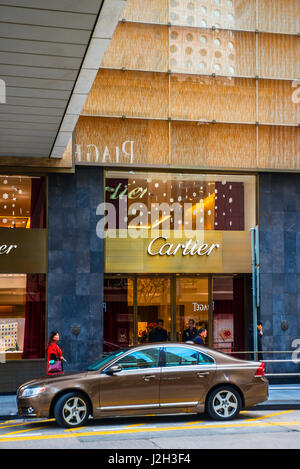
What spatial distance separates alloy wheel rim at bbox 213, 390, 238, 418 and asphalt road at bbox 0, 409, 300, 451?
203 millimetres

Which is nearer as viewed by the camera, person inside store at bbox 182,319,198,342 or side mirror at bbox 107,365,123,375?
side mirror at bbox 107,365,123,375

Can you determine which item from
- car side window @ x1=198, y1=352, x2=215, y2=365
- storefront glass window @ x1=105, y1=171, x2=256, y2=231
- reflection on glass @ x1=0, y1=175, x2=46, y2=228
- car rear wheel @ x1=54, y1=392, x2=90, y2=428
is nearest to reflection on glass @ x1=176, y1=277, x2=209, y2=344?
storefront glass window @ x1=105, y1=171, x2=256, y2=231

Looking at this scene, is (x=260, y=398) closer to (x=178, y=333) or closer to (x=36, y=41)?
(x=178, y=333)

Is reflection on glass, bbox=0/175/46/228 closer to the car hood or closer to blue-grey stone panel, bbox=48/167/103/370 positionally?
blue-grey stone panel, bbox=48/167/103/370

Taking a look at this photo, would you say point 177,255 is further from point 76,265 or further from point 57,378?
point 57,378

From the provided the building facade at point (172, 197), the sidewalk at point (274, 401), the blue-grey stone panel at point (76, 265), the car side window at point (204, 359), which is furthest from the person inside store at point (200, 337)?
the blue-grey stone panel at point (76, 265)

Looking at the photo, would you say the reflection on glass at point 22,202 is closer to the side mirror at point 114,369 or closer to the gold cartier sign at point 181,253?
the gold cartier sign at point 181,253

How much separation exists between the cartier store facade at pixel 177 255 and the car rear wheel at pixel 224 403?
568 cm

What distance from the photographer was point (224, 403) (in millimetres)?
12930

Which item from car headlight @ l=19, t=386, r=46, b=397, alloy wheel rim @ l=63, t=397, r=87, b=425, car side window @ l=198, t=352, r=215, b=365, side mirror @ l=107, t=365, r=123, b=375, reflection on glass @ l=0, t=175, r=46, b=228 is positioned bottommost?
alloy wheel rim @ l=63, t=397, r=87, b=425

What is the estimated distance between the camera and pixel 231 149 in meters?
18.9

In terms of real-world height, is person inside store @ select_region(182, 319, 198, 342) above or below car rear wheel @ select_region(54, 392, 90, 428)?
above

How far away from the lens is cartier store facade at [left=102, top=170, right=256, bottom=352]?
18.4 m
